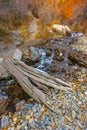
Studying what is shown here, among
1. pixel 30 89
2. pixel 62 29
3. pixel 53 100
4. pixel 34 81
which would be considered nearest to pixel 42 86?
pixel 34 81

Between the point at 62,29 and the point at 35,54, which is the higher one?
the point at 62,29

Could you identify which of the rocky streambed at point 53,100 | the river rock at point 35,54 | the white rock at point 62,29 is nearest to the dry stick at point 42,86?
the rocky streambed at point 53,100

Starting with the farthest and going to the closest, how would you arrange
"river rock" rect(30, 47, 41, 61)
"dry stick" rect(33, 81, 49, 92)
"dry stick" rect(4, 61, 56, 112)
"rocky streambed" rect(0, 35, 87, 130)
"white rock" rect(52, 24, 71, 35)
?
"white rock" rect(52, 24, 71, 35), "river rock" rect(30, 47, 41, 61), "dry stick" rect(33, 81, 49, 92), "dry stick" rect(4, 61, 56, 112), "rocky streambed" rect(0, 35, 87, 130)

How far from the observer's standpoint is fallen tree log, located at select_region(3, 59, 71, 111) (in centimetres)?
629

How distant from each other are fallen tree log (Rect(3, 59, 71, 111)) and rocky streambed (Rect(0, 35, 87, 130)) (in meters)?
0.20

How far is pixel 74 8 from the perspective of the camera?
12.9 metres

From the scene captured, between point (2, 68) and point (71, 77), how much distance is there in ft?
9.28

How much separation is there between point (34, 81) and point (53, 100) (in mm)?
956

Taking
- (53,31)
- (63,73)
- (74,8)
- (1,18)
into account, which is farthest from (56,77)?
(74,8)

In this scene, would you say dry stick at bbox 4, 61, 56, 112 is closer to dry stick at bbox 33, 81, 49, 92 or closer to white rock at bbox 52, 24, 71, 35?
dry stick at bbox 33, 81, 49, 92

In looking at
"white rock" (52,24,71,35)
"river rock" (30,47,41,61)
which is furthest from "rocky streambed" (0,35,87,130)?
"white rock" (52,24,71,35)

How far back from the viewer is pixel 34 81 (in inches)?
262

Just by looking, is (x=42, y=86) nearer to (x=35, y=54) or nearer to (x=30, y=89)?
(x=30, y=89)

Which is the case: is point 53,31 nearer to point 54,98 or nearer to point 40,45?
point 40,45
